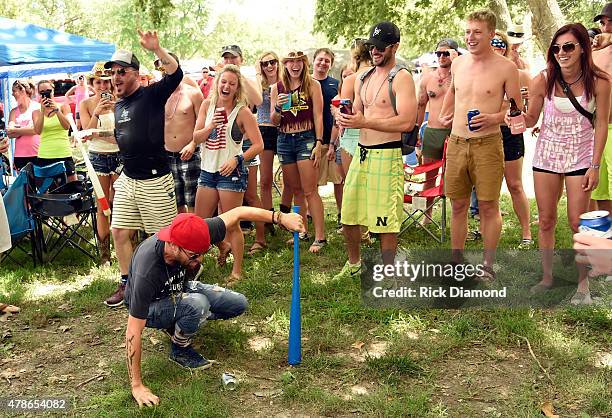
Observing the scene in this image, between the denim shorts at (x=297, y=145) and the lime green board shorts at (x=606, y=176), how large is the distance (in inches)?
101

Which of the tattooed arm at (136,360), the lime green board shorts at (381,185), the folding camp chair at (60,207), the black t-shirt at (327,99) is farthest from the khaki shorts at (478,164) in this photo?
the folding camp chair at (60,207)

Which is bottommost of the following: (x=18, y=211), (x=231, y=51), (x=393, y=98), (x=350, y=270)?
(x=350, y=270)

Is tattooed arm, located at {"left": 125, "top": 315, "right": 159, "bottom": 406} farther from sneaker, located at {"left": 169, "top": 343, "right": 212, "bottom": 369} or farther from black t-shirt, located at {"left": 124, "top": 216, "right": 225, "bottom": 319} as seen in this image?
sneaker, located at {"left": 169, "top": 343, "right": 212, "bottom": 369}

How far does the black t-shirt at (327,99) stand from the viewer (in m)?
6.60

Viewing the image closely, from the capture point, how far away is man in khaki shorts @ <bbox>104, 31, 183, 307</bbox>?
4.69m

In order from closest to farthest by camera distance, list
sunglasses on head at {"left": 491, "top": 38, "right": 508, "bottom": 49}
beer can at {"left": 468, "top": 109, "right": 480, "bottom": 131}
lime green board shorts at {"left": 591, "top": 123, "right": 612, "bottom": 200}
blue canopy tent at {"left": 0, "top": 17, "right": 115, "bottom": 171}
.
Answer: beer can at {"left": 468, "top": 109, "right": 480, "bottom": 131} < lime green board shorts at {"left": 591, "top": 123, "right": 612, "bottom": 200} < sunglasses on head at {"left": 491, "top": 38, "right": 508, "bottom": 49} < blue canopy tent at {"left": 0, "top": 17, "right": 115, "bottom": 171}

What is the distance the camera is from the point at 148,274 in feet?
11.5

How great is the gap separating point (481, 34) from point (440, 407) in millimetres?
2686

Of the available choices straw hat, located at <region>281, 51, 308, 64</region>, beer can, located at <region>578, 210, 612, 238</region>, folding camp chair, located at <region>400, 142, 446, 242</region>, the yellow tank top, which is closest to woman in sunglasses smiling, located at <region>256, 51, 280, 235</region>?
straw hat, located at <region>281, 51, 308, 64</region>

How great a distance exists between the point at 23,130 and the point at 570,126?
20.5ft

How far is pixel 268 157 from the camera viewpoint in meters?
6.65

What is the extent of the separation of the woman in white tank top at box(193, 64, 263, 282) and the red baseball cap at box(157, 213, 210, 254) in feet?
6.13

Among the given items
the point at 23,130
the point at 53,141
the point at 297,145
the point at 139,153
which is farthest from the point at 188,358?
the point at 23,130

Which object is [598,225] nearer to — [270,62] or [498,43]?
[498,43]
